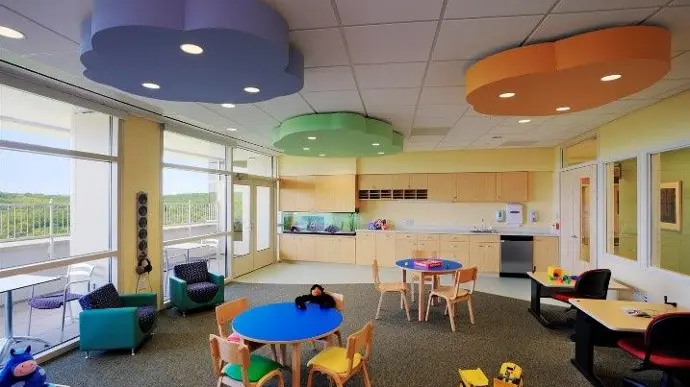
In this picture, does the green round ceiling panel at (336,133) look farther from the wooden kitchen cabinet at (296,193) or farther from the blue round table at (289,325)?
the wooden kitchen cabinet at (296,193)

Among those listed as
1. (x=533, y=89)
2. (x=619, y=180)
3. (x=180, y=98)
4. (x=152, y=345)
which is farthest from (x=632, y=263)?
(x=152, y=345)

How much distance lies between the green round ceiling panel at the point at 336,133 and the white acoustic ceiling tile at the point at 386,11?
7.66 feet

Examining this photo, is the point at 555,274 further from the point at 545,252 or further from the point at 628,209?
the point at 545,252

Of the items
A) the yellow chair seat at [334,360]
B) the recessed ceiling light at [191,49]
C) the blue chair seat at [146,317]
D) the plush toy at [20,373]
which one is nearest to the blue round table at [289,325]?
the yellow chair seat at [334,360]

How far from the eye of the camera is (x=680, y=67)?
3.28 metres

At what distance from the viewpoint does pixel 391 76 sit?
3.53 m

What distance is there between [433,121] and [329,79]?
2.46 m

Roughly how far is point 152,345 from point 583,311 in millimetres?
4755

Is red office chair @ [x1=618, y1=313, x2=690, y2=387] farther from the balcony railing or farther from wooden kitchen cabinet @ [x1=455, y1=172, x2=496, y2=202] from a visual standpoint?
the balcony railing

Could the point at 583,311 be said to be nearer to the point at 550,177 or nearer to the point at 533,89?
the point at 533,89

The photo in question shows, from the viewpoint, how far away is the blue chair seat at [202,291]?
519 cm

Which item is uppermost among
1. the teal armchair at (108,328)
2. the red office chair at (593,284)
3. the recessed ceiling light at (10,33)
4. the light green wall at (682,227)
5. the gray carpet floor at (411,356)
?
the recessed ceiling light at (10,33)

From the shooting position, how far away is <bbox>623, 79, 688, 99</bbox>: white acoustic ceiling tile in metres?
3.64

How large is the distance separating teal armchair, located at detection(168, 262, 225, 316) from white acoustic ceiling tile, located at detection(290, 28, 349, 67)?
3818 mm
